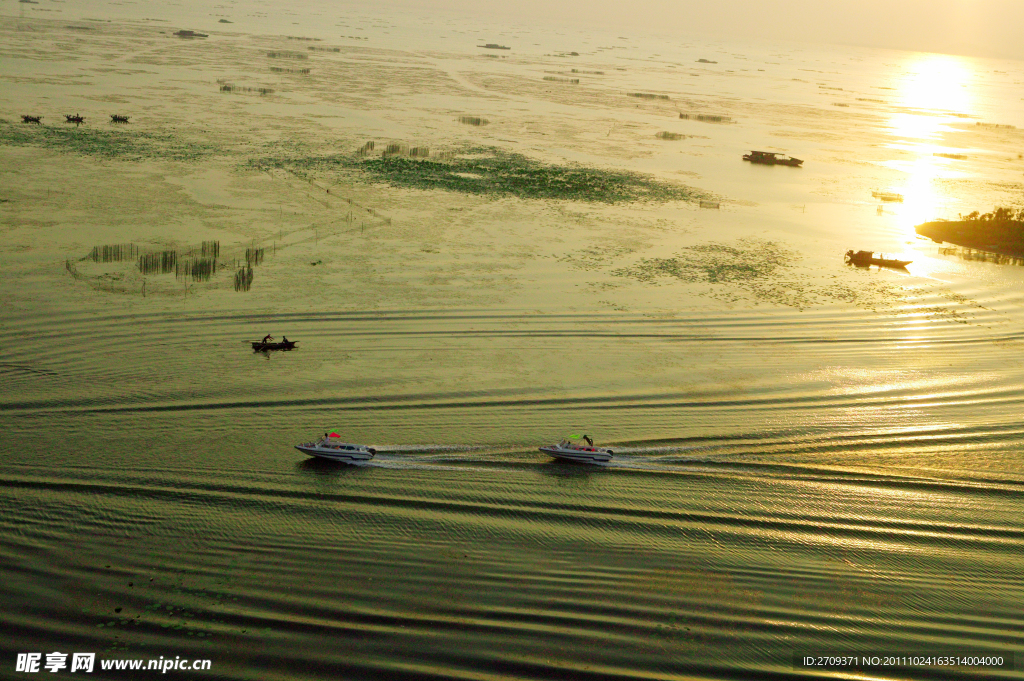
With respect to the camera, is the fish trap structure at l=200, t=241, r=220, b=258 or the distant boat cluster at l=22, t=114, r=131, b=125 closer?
the fish trap structure at l=200, t=241, r=220, b=258

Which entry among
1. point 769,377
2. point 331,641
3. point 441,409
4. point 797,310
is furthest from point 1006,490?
point 331,641

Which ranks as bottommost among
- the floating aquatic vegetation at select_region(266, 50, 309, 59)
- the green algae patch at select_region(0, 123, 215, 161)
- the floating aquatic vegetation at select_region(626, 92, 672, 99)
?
the green algae patch at select_region(0, 123, 215, 161)

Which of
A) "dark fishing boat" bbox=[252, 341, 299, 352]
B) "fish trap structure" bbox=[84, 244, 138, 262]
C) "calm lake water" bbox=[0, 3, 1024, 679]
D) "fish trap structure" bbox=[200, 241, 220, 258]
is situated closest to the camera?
"calm lake water" bbox=[0, 3, 1024, 679]

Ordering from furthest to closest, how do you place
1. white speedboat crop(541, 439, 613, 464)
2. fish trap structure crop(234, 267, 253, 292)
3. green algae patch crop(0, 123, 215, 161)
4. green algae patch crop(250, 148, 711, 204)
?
1. green algae patch crop(250, 148, 711, 204)
2. green algae patch crop(0, 123, 215, 161)
3. fish trap structure crop(234, 267, 253, 292)
4. white speedboat crop(541, 439, 613, 464)

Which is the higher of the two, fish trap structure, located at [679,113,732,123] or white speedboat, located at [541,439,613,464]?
fish trap structure, located at [679,113,732,123]

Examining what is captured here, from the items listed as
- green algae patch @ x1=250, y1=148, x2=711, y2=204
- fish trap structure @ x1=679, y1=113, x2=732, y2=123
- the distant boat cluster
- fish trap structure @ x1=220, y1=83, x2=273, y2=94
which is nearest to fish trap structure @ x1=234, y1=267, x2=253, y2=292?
green algae patch @ x1=250, y1=148, x2=711, y2=204

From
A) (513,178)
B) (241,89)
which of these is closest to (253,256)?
(513,178)

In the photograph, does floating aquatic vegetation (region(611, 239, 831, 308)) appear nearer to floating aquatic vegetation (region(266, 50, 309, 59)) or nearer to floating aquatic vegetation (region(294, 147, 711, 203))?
floating aquatic vegetation (region(294, 147, 711, 203))

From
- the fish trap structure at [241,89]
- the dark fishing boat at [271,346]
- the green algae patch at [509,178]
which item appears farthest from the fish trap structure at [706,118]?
the dark fishing boat at [271,346]
